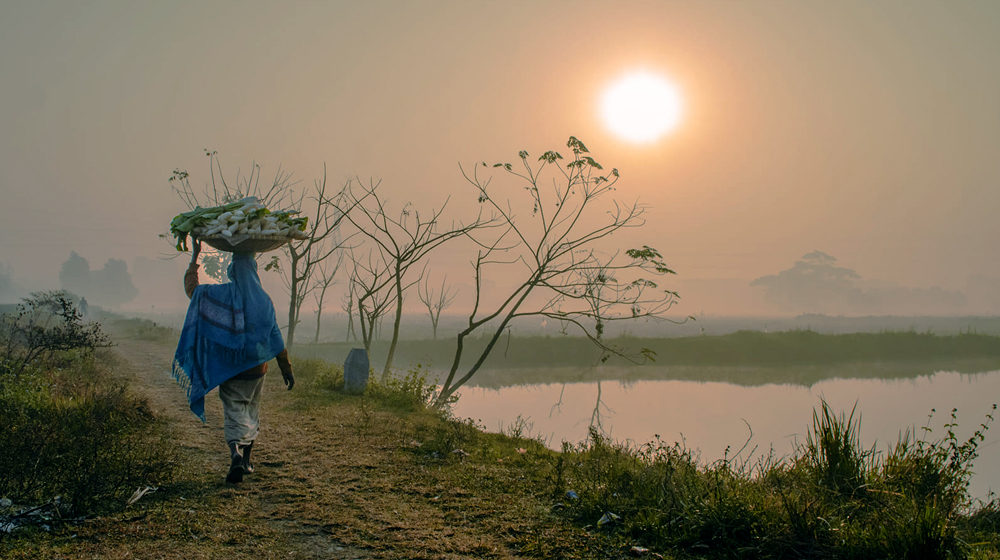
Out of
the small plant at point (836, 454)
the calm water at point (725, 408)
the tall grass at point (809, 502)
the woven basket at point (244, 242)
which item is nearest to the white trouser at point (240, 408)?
the woven basket at point (244, 242)

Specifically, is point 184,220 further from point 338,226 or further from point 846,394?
point 846,394

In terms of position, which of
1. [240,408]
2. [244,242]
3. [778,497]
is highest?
[244,242]

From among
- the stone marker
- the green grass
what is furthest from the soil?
the stone marker

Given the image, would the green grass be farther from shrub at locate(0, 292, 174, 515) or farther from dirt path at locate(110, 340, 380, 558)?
shrub at locate(0, 292, 174, 515)

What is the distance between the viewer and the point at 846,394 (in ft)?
83.4

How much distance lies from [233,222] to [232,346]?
4.05ft

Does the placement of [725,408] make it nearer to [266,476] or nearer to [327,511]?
[266,476]

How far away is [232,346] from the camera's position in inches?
221

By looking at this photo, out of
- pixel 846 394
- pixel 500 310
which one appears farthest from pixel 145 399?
pixel 846 394

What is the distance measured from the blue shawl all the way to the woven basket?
0.53 ft

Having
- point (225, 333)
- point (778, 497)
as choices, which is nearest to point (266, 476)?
point (225, 333)

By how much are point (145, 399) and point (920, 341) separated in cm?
5177

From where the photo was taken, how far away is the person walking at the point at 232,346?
562 centimetres

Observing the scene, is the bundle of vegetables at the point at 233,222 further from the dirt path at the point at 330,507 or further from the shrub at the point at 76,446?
the dirt path at the point at 330,507
